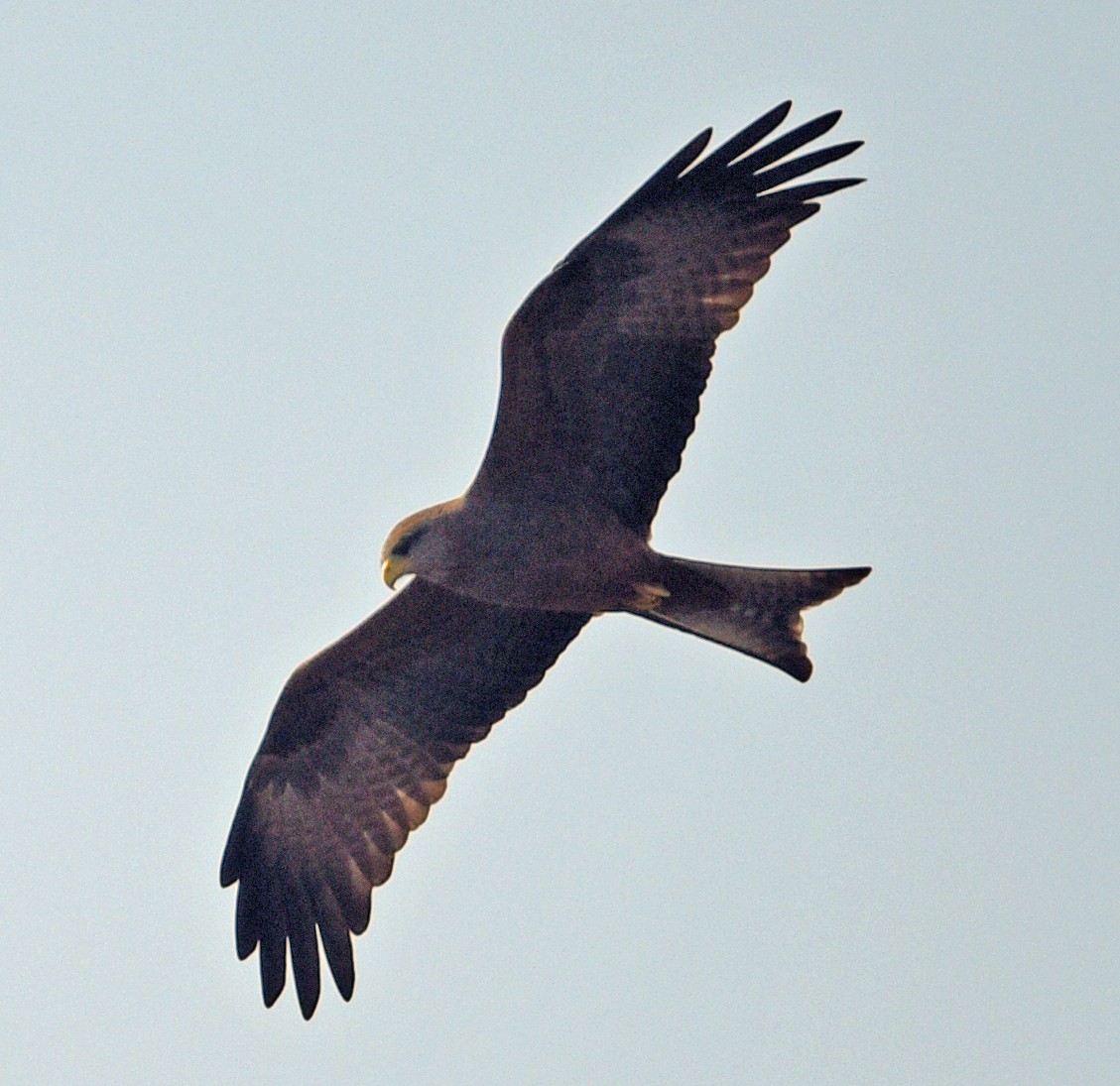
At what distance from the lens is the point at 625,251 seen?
9195 millimetres

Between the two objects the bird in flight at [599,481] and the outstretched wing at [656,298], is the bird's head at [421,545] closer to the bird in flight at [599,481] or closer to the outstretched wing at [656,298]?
the bird in flight at [599,481]

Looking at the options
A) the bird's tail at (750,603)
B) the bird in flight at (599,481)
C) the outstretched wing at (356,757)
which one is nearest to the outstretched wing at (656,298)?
the bird in flight at (599,481)

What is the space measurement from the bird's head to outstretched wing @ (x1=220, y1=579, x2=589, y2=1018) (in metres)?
0.80

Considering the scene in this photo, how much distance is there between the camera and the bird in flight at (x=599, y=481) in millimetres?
9195

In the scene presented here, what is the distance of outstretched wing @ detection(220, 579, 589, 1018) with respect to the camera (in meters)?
10.6

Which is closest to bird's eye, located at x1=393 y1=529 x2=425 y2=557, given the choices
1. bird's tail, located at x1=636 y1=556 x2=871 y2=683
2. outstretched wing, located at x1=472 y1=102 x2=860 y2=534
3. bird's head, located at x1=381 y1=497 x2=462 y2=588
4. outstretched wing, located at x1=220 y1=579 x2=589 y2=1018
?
bird's head, located at x1=381 y1=497 x2=462 y2=588

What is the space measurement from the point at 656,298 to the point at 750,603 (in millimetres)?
1504

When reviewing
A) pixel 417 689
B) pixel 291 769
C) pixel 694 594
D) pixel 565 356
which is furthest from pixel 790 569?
pixel 291 769

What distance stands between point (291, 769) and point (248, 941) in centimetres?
93

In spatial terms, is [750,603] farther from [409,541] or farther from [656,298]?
[409,541]

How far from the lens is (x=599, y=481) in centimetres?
961

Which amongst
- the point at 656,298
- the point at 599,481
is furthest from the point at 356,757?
the point at 656,298

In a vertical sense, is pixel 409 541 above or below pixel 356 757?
above

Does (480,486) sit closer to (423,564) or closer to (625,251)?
(423,564)
